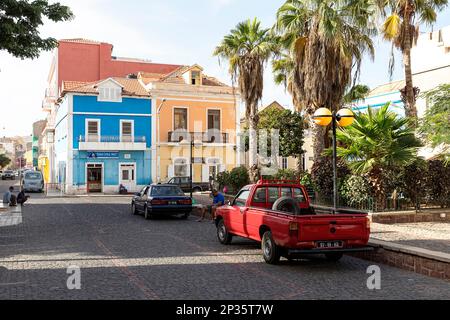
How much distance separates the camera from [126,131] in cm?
4225

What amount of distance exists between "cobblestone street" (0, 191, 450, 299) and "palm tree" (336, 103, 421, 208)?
576cm

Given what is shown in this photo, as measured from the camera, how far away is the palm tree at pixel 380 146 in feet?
54.0

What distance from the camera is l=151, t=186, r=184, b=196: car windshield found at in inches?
797

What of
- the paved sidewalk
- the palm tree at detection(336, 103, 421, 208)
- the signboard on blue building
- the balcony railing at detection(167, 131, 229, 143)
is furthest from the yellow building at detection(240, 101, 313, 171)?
the paved sidewalk

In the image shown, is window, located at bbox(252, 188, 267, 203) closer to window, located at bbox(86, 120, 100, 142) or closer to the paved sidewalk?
the paved sidewalk

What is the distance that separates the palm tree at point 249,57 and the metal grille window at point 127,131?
49.4 feet

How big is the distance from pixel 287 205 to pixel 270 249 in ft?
4.64

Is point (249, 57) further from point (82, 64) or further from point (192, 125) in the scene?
point (82, 64)

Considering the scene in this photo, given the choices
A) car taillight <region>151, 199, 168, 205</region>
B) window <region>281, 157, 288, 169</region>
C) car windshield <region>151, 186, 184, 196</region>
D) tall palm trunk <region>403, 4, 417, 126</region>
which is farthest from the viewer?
window <region>281, 157, 288, 169</region>

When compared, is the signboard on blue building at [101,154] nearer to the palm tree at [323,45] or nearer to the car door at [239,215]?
the palm tree at [323,45]

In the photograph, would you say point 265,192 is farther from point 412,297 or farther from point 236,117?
point 236,117

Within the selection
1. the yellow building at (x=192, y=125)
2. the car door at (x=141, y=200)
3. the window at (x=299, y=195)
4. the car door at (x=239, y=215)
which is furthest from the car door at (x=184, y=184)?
the window at (x=299, y=195)

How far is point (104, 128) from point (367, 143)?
28.8 meters

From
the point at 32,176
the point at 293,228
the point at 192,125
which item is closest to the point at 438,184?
the point at 293,228
